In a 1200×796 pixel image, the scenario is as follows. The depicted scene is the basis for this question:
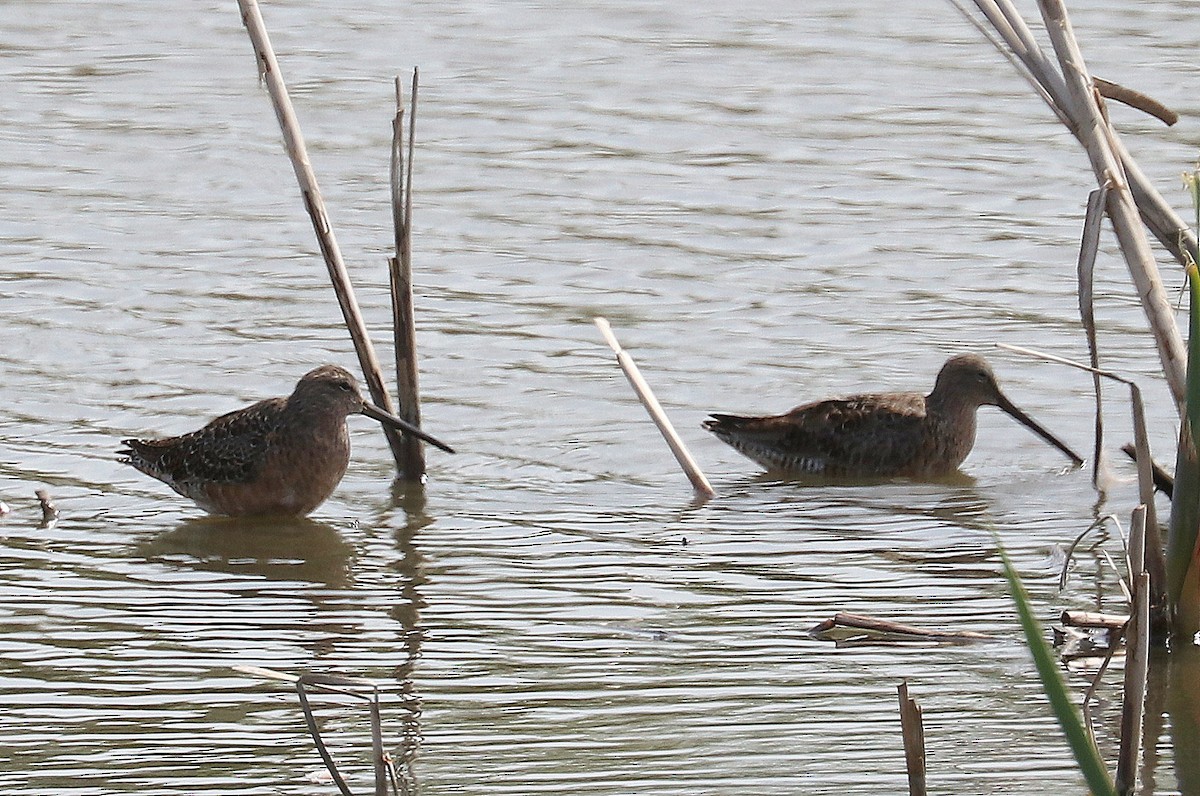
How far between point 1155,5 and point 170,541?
9791 millimetres

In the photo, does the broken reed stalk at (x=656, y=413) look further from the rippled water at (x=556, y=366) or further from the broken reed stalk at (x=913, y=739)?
the broken reed stalk at (x=913, y=739)

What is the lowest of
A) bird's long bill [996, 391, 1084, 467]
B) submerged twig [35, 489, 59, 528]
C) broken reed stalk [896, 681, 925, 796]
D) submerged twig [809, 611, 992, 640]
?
bird's long bill [996, 391, 1084, 467]

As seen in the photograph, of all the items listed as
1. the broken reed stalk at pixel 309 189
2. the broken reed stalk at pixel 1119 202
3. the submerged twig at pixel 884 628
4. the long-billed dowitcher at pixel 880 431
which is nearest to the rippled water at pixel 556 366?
the submerged twig at pixel 884 628

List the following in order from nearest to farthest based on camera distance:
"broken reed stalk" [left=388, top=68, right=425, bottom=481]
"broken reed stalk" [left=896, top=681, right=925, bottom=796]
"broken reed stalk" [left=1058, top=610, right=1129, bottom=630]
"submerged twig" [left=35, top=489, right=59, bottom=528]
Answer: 1. "broken reed stalk" [left=896, top=681, right=925, bottom=796]
2. "broken reed stalk" [left=1058, top=610, right=1129, bottom=630]
3. "submerged twig" [left=35, top=489, right=59, bottom=528]
4. "broken reed stalk" [left=388, top=68, right=425, bottom=481]

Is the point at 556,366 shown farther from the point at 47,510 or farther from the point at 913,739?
the point at 913,739

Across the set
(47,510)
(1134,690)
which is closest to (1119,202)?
(1134,690)

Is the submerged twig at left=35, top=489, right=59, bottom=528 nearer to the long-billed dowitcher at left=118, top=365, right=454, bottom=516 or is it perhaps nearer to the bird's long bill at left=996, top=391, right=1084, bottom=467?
the long-billed dowitcher at left=118, top=365, right=454, bottom=516

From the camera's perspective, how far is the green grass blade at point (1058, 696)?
3.18m

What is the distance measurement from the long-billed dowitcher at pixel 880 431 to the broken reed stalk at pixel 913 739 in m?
3.93

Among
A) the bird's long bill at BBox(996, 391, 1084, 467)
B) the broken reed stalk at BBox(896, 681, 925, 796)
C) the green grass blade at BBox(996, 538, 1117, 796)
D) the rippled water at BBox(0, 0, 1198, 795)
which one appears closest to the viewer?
the green grass blade at BBox(996, 538, 1117, 796)

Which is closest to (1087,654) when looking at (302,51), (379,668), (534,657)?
(534,657)

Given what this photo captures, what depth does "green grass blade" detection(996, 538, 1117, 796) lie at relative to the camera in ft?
10.4

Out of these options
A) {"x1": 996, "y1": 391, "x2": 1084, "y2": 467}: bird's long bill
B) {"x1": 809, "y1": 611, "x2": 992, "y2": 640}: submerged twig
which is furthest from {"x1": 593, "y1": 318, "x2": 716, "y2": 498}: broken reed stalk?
{"x1": 809, "y1": 611, "x2": 992, "y2": 640}: submerged twig

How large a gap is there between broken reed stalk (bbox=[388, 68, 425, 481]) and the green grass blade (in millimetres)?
4069
